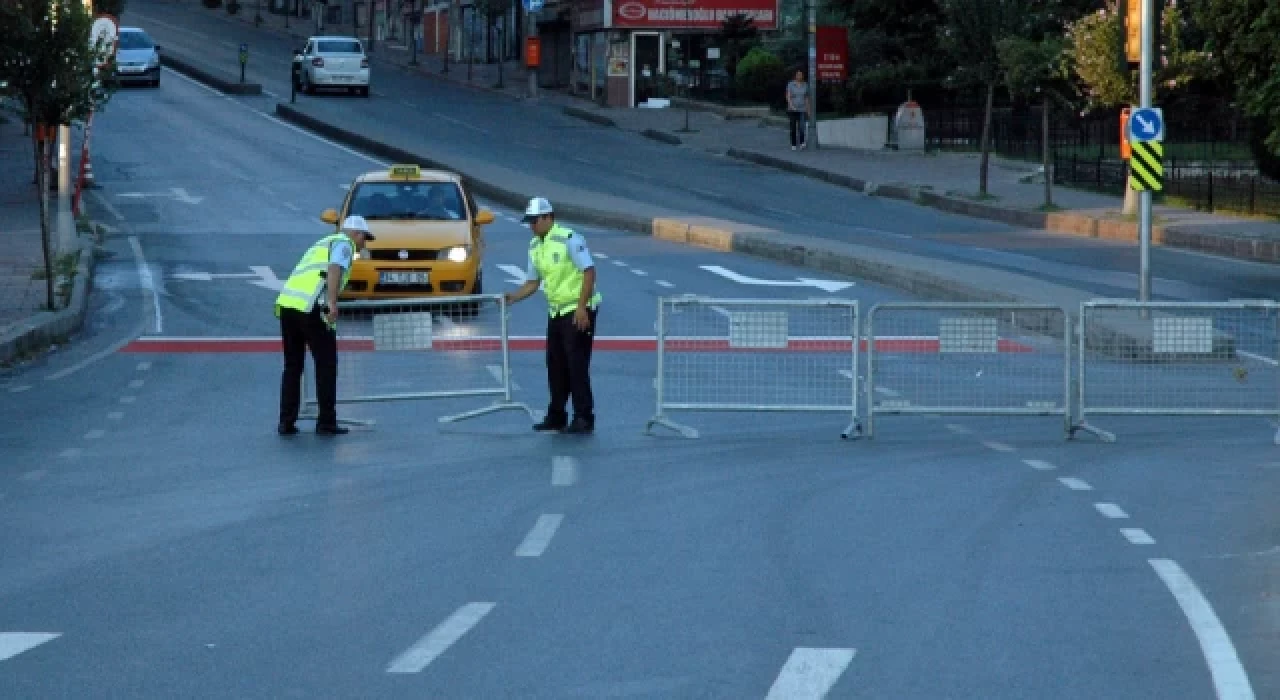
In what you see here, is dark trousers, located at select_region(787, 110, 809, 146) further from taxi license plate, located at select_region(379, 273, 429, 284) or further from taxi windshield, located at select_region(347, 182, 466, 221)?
taxi license plate, located at select_region(379, 273, 429, 284)

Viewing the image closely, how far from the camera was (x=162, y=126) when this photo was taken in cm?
5791

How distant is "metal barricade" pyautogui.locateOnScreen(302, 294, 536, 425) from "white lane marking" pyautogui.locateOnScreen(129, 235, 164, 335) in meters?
6.69

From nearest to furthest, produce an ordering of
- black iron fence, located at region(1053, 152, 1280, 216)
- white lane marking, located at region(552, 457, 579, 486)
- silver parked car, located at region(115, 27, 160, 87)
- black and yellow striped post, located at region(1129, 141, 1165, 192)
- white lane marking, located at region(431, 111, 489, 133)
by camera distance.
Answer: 1. white lane marking, located at region(552, 457, 579, 486)
2. black and yellow striped post, located at region(1129, 141, 1165, 192)
3. black iron fence, located at region(1053, 152, 1280, 216)
4. white lane marking, located at region(431, 111, 489, 133)
5. silver parked car, located at region(115, 27, 160, 87)

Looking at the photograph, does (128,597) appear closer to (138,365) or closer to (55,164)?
(138,365)

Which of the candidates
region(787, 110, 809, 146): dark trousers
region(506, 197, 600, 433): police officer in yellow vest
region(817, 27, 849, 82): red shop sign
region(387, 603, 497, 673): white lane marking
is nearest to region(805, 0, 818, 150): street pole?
region(787, 110, 809, 146): dark trousers

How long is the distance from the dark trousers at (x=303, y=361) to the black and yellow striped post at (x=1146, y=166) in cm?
1168

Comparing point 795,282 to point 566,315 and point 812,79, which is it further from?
point 812,79

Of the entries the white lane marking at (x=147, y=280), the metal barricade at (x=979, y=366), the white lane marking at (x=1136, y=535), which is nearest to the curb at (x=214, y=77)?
the white lane marking at (x=147, y=280)

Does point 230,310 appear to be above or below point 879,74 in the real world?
below

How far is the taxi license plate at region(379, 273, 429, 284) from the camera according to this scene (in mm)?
25703

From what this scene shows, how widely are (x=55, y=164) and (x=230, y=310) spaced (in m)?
19.7

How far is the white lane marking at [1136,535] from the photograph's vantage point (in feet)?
38.1

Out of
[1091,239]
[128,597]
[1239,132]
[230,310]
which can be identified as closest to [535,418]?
[128,597]

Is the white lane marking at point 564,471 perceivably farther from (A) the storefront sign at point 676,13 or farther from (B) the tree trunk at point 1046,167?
(A) the storefront sign at point 676,13
